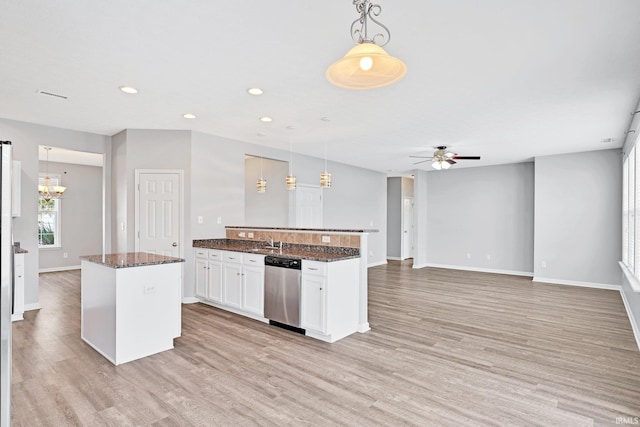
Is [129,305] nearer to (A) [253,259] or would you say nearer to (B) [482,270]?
(A) [253,259]

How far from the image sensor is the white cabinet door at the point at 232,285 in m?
4.54

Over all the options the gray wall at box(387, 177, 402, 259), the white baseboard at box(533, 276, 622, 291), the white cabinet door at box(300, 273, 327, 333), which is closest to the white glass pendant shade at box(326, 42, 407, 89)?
the white cabinet door at box(300, 273, 327, 333)

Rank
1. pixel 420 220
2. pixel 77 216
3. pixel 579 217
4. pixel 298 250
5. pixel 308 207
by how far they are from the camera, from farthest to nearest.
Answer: pixel 420 220
pixel 77 216
pixel 308 207
pixel 579 217
pixel 298 250

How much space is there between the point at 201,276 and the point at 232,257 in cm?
88

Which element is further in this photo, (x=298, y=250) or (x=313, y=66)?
(x=298, y=250)

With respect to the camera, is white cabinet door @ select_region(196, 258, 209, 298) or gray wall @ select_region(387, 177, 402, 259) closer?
white cabinet door @ select_region(196, 258, 209, 298)

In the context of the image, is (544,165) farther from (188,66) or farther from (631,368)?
(188,66)

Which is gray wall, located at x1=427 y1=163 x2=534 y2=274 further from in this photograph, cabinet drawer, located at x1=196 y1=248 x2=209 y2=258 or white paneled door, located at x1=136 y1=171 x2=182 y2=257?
white paneled door, located at x1=136 y1=171 x2=182 y2=257

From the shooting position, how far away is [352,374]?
294 centimetres

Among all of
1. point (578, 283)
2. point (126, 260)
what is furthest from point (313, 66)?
point (578, 283)

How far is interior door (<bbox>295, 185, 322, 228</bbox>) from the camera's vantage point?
7.41m

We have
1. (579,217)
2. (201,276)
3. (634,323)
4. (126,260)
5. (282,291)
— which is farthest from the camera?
(579,217)

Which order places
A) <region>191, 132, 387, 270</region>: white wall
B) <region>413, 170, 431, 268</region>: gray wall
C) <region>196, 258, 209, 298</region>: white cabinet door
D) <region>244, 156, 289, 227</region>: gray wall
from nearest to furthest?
<region>196, 258, 209, 298</region>: white cabinet door < <region>191, 132, 387, 270</region>: white wall < <region>244, 156, 289, 227</region>: gray wall < <region>413, 170, 431, 268</region>: gray wall

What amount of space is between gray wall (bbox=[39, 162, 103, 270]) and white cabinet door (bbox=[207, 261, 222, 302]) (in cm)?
518
